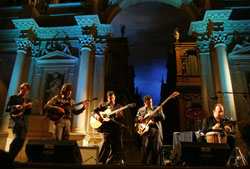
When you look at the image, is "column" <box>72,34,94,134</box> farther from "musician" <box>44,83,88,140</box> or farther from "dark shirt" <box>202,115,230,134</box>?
"dark shirt" <box>202,115,230,134</box>

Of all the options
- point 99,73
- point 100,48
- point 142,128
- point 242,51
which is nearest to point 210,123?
point 142,128

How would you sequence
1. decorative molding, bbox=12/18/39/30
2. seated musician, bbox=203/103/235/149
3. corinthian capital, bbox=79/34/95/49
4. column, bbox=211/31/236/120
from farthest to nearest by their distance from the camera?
decorative molding, bbox=12/18/39/30
corinthian capital, bbox=79/34/95/49
column, bbox=211/31/236/120
seated musician, bbox=203/103/235/149

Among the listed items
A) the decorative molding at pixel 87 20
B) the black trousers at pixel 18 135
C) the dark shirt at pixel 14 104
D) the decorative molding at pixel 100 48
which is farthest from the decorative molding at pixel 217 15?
the black trousers at pixel 18 135

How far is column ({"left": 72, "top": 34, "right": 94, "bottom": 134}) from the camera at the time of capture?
7.44 meters

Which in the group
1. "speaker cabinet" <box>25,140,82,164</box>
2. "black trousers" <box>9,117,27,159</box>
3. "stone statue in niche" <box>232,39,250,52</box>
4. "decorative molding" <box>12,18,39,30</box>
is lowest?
"speaker cabinet" <box>25,140,82,164</box>

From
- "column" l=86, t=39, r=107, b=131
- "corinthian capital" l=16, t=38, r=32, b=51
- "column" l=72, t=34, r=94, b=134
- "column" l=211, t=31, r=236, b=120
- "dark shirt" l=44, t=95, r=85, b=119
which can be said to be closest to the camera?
"dark shirt" l=44, t=95, r=85, b=119

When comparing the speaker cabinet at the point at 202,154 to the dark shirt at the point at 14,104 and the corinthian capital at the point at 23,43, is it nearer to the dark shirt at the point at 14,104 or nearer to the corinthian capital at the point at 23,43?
the dark shirt at the point at 14,104

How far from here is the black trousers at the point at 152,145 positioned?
4770mm

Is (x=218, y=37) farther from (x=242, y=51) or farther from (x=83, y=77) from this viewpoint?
(x=83, y=77)

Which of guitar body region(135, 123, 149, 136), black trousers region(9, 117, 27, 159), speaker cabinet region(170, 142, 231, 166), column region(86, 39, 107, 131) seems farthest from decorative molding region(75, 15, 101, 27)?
speaker cabinet region(170, 142, 231, 166)

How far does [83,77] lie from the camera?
7922 mm

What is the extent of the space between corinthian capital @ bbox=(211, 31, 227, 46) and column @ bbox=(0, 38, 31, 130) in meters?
7.26

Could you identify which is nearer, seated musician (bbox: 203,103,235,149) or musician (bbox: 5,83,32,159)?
musician (bbox: 5,83,32,159)

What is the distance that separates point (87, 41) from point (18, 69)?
2.86 m
